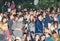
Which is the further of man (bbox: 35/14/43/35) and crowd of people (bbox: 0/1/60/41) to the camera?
man (bbox: 35/14/43/35)

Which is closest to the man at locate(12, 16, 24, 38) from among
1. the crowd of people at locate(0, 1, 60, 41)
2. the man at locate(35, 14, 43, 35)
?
the crowd of people at locate(0, 1, 60, 41)

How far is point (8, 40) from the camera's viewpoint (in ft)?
58.4

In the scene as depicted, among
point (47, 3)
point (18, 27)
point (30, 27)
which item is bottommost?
point (47, 3)

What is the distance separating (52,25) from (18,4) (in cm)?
1005

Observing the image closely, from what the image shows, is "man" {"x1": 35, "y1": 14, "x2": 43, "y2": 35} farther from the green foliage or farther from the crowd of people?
the green foliage

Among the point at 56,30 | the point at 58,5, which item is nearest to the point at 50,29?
the point at 56,30

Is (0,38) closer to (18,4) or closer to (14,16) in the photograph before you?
(14,16)

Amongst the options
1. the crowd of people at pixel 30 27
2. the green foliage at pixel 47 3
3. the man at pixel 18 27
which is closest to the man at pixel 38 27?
the crowd of people at pixel 30 27

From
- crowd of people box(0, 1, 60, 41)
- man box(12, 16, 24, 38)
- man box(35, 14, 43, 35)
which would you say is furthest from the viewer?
man box(35, 14, 43, 35)

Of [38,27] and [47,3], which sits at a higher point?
[38,27]

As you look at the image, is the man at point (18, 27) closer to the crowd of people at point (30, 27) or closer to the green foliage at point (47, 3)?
the crowd of people at point (30, 27)

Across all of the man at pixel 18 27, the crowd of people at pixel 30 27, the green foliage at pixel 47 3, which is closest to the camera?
the crowd of people at pixel 30 27

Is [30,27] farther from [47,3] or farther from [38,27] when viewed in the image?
[47,3]

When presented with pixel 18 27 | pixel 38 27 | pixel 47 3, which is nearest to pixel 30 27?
pixel 38 27
